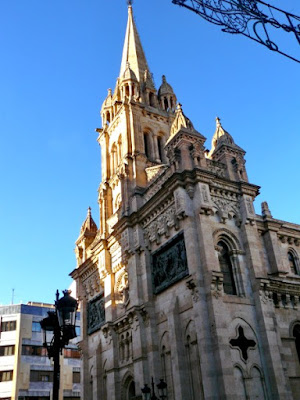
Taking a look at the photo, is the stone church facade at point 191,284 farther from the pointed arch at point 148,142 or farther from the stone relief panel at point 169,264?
the pointed arch at point 148,142

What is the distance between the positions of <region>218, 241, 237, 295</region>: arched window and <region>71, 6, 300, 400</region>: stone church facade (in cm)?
7

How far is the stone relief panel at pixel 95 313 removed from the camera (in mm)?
29006

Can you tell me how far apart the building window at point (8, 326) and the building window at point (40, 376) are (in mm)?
5690

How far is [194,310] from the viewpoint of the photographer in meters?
19.5

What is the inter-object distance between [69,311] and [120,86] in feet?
91.2

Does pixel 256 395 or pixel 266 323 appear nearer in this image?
pixel 256 395

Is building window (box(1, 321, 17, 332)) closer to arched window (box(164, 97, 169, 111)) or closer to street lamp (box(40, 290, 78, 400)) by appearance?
arched window (box(164, 97, 169, 111))

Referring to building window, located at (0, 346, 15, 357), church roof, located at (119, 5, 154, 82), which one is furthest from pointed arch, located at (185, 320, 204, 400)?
building window, located at (0, 346, 15, 357)

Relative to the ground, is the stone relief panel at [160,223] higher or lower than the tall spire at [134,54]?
lower

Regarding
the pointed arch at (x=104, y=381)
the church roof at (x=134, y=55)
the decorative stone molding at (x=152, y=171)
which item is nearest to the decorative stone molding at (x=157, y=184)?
the decorative stone molding at (x=152, y=171)

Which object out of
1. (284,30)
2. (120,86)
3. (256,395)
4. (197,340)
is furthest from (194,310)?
(120,86)

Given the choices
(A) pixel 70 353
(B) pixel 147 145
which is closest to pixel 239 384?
(B) pixel 147 145

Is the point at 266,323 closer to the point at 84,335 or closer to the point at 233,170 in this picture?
the point at 233,170

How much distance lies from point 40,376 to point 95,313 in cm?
2376
